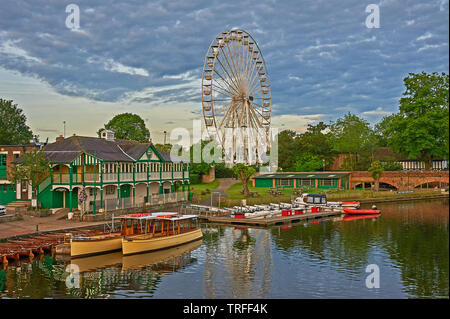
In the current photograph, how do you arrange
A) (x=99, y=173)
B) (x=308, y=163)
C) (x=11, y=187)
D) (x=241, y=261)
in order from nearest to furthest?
(x=241, y=261), (x=99, y=173), (x=11, y=187), (x=308, y=163)

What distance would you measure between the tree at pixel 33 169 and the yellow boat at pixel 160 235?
13.7 meters

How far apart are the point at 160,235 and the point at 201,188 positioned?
4350 cm

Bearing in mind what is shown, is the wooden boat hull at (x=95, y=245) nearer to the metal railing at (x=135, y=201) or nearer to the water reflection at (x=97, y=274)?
the water reflection at (x=97, y=274)

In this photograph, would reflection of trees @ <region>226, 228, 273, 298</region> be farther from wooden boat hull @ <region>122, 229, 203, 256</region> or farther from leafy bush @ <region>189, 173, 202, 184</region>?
leafy bush @ <region>189, 173, 202, 184</region>

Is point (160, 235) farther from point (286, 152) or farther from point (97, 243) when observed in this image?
point (286, 152)

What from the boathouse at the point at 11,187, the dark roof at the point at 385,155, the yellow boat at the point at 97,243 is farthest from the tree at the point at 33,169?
the dark roof at the point at 385,155

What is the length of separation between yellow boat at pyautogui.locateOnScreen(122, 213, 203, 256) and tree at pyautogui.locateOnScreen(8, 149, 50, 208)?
1368 cm

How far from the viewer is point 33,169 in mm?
44781

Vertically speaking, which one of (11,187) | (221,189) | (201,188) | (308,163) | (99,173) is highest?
(308,163)

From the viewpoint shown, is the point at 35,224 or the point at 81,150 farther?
the point at 81,150

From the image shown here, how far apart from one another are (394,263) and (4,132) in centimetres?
8096

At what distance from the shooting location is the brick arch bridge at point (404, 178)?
3307 inches

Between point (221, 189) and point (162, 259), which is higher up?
point (221, 189)

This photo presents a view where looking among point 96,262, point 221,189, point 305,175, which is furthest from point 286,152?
point 96,262
